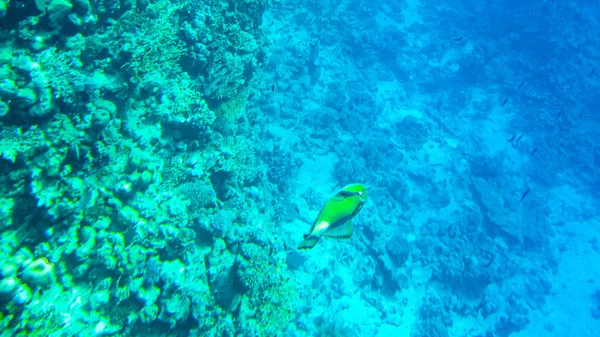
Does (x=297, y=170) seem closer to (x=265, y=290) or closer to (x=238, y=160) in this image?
(x=238, y=160)

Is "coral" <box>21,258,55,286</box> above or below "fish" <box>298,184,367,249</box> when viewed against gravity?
below

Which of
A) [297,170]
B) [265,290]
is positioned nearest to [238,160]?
[265,290]

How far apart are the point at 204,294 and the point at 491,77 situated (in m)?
22.7

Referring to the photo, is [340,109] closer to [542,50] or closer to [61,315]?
[61,315]

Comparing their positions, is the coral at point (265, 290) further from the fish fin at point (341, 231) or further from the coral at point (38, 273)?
the fish fin at point (341, 231)

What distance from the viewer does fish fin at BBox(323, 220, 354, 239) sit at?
99.7 inches

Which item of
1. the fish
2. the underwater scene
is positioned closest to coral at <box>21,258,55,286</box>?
the underwater scene

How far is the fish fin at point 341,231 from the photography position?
8.31 feet

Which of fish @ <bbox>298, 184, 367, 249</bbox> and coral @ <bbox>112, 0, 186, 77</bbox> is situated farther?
coral @ <bbox>112, 0, 186, 77</bbox>

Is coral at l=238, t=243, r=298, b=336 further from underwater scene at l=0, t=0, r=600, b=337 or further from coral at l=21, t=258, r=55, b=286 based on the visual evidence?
coral at l=21, t=258, r=55, b=286

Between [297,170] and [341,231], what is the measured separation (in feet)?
25.8

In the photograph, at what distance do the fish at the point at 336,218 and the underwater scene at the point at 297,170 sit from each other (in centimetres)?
3

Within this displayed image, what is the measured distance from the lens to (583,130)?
737 inches

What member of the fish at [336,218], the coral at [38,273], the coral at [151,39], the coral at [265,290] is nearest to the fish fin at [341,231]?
the fish at [336,218]
